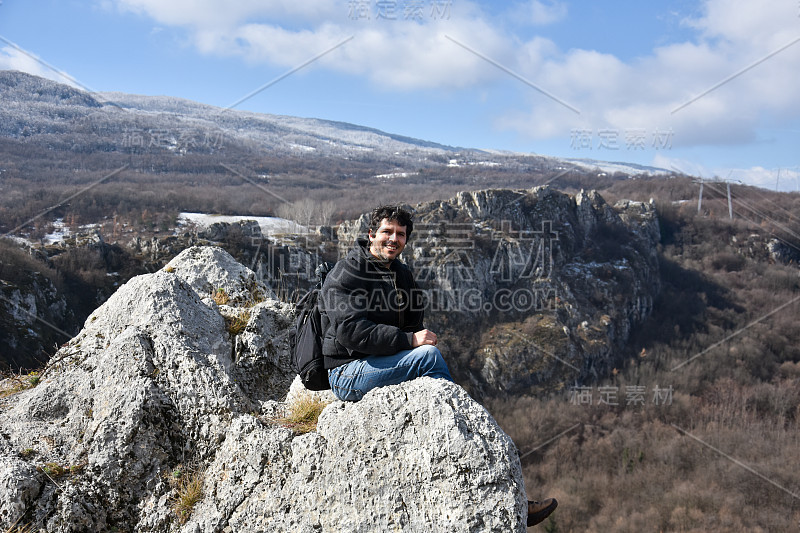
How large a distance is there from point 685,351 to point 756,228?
67.6m

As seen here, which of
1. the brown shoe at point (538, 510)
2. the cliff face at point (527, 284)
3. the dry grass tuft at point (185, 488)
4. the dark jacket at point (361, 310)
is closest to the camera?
the brown shoe at point (538, 510)

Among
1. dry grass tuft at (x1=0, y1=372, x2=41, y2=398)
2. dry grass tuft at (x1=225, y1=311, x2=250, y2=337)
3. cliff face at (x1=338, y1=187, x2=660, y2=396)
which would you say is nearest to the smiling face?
dry grass tuft at (x1=225, y1=311, x2=250, y2=337)

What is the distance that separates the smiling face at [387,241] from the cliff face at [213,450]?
47.8 inches

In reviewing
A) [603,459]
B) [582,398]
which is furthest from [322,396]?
[582,398]

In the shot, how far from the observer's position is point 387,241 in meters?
4.59

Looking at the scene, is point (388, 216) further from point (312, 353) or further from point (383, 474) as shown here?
point (383, 474)

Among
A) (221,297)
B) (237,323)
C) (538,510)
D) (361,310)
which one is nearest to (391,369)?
(361,310)

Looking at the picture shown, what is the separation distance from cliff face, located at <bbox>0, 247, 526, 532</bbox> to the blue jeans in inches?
6.1

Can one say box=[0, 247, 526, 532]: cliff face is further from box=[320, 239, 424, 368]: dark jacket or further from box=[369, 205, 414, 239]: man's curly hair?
box=[369, 205, 414, 239]: man's curly hair

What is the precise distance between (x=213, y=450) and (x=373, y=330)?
6.56ft

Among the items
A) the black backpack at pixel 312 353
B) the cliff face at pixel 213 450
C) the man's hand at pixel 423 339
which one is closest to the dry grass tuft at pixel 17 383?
the cliff face at pixel 213 450

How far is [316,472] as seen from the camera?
405cm

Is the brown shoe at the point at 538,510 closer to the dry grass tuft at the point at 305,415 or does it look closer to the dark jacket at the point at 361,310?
the dark jacket at the point at 361,310

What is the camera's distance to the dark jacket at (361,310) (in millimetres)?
4176
